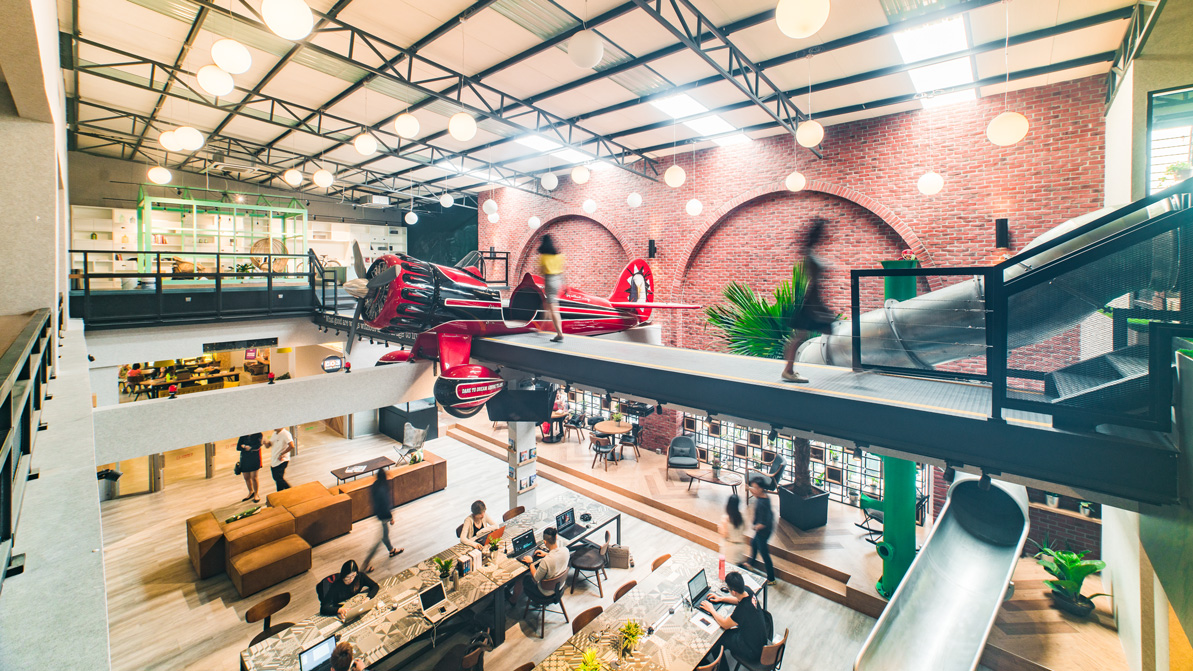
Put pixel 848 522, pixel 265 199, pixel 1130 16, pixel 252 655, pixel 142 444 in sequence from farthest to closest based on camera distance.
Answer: pixel 265 199
pixel 848 522
pixel 1130 16
pixel 142 444
pixel 252 655

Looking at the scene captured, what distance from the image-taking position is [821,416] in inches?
121

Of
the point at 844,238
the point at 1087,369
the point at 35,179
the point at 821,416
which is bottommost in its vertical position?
the point at 821,416

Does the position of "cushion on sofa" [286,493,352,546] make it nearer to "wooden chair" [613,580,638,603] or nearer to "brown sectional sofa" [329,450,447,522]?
"brown sectional sofa" [329,450,447,522]

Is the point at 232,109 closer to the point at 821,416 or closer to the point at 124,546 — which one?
the point at 124,546

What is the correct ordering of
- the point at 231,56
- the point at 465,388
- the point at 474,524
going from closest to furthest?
the point at 231,56 → the point at 465,388 → the point at 474,524

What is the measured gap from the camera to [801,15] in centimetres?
310

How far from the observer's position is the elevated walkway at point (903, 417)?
217 centimetres

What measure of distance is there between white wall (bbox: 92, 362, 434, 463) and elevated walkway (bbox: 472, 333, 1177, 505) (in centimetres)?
319

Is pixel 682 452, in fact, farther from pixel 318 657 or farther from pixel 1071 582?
pixel 318 657

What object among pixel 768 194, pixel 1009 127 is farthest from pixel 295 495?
pixel 1009 127

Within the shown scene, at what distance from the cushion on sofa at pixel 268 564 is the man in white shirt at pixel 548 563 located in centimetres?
356

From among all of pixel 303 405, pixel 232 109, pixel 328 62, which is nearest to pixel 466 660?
pixel 303 405

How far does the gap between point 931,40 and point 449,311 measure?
7.03m

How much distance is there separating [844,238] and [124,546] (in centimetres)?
1327
